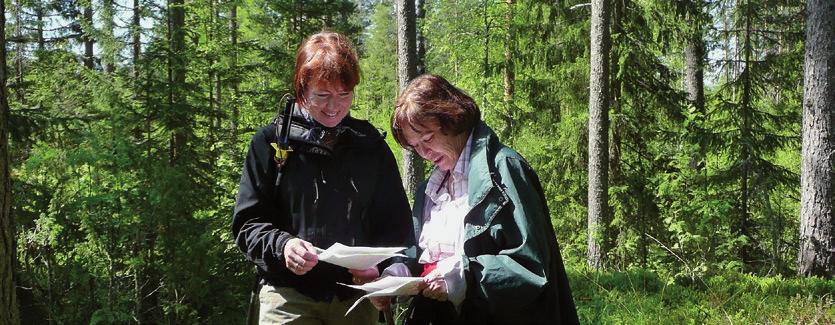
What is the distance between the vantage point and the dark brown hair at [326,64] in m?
2.20

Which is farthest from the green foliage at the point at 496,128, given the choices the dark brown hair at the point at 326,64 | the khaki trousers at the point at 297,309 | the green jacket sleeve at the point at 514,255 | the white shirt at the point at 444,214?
the green jacket sleeve at the point at 514,255

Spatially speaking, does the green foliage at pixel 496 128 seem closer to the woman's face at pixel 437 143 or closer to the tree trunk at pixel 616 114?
the tree trunk at pixel 616 114

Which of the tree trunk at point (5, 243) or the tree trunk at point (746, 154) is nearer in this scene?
the tree trunk at point (5, 243)

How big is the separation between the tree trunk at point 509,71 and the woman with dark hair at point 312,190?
11.4 metres

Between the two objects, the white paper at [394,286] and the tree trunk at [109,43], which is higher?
the tree trunk at [109,43]

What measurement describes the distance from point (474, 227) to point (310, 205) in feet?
2.05

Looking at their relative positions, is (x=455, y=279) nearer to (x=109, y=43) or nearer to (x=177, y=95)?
(x=177, y=95)

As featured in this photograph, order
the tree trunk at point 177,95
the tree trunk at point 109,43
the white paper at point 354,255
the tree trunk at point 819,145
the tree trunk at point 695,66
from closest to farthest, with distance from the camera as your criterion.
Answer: the white paper at point 354,255
the tree trunk at point 177,95
the tree trunk at point 109,43
the tree trunk at point 819,145
the tree trunk at point 695,66

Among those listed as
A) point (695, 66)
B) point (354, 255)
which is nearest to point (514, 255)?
point (354, 255)

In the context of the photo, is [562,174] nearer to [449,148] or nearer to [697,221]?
[697,221]

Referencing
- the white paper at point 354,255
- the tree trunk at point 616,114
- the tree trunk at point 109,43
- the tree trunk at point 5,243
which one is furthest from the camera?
the tree trunk at point 616,114

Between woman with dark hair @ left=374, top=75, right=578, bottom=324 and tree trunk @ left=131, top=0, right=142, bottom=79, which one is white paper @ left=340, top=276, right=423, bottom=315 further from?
tree trunk @ left=131, top=0, right=142, bottom=79

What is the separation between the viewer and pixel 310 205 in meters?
2.23

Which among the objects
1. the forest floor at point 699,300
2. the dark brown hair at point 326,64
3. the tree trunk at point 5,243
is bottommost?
the forest floor at point 699,300
